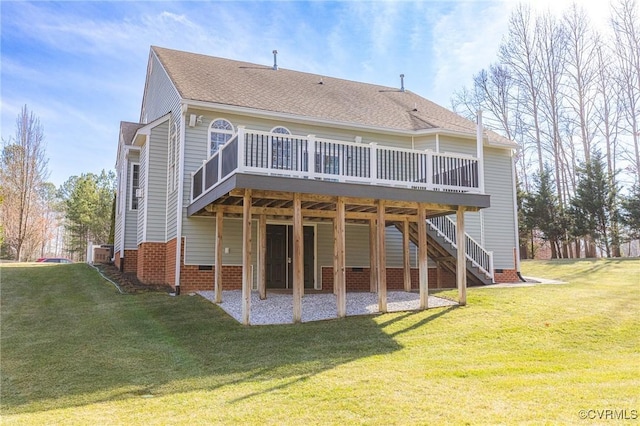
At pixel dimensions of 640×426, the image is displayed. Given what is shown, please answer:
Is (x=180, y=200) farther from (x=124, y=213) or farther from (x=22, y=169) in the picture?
(x=22, y=169)

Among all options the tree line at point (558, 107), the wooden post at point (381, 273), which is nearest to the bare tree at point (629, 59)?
the tree line at point (558, 107)

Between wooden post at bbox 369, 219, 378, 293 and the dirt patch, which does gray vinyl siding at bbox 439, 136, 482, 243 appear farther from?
the dirt patch

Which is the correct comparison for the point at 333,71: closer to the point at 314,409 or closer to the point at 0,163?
the point at 314,409

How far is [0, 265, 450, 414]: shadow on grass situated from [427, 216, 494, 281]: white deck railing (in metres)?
4.69

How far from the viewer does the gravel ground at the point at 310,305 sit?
400 inches

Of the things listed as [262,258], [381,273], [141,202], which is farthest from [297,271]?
[141,202]

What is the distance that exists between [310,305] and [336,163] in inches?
133

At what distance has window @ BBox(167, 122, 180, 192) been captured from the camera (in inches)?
547

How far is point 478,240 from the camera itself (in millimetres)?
16969

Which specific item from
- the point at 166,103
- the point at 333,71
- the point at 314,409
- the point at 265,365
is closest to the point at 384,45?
the point at 333,71

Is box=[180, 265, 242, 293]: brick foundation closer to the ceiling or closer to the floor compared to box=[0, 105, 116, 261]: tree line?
closer to the floor

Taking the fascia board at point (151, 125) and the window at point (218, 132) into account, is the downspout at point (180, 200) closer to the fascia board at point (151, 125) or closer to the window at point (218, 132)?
the window at point (218, 132)

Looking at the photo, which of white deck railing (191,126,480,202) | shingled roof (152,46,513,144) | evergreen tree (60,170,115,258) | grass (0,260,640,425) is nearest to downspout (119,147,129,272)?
shingled roof (152,46,513,144)

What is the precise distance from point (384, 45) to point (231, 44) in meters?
6.56
